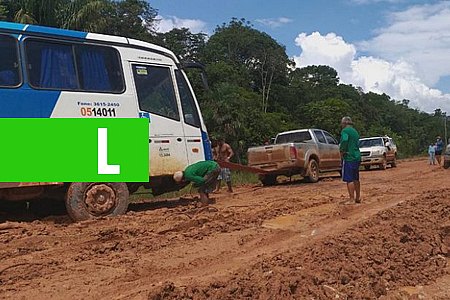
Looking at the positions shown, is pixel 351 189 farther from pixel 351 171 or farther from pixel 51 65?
pixel 51 65

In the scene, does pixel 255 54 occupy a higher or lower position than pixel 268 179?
higher

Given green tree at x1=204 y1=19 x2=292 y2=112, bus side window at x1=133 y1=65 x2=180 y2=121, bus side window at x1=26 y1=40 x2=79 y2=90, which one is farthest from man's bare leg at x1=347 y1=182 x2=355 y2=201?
green tree at x1=204 y1=19 x2=292 y2=112

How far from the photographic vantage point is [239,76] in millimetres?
47094

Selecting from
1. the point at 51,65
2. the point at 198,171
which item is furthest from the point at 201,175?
the point at 51,65

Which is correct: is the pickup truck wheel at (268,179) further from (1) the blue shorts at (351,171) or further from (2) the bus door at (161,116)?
(2) the bus door at (161,116)

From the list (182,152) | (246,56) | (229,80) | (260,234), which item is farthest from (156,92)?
(246,56)

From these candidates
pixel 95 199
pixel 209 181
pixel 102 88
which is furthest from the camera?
pixel 209 181

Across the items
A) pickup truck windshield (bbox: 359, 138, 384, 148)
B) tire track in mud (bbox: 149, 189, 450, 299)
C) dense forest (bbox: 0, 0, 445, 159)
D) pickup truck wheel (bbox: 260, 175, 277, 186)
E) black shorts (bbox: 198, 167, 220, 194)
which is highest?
dense forest (bbox: 0, 0, 445, 159)

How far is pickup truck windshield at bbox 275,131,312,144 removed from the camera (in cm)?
1706

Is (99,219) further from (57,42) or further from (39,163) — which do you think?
(57,42)

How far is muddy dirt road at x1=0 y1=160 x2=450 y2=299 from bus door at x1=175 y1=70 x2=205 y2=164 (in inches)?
50.0

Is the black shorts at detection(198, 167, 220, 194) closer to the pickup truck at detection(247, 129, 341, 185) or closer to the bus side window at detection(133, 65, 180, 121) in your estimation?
the bus side window at detection(133, 65, 180, 121)
